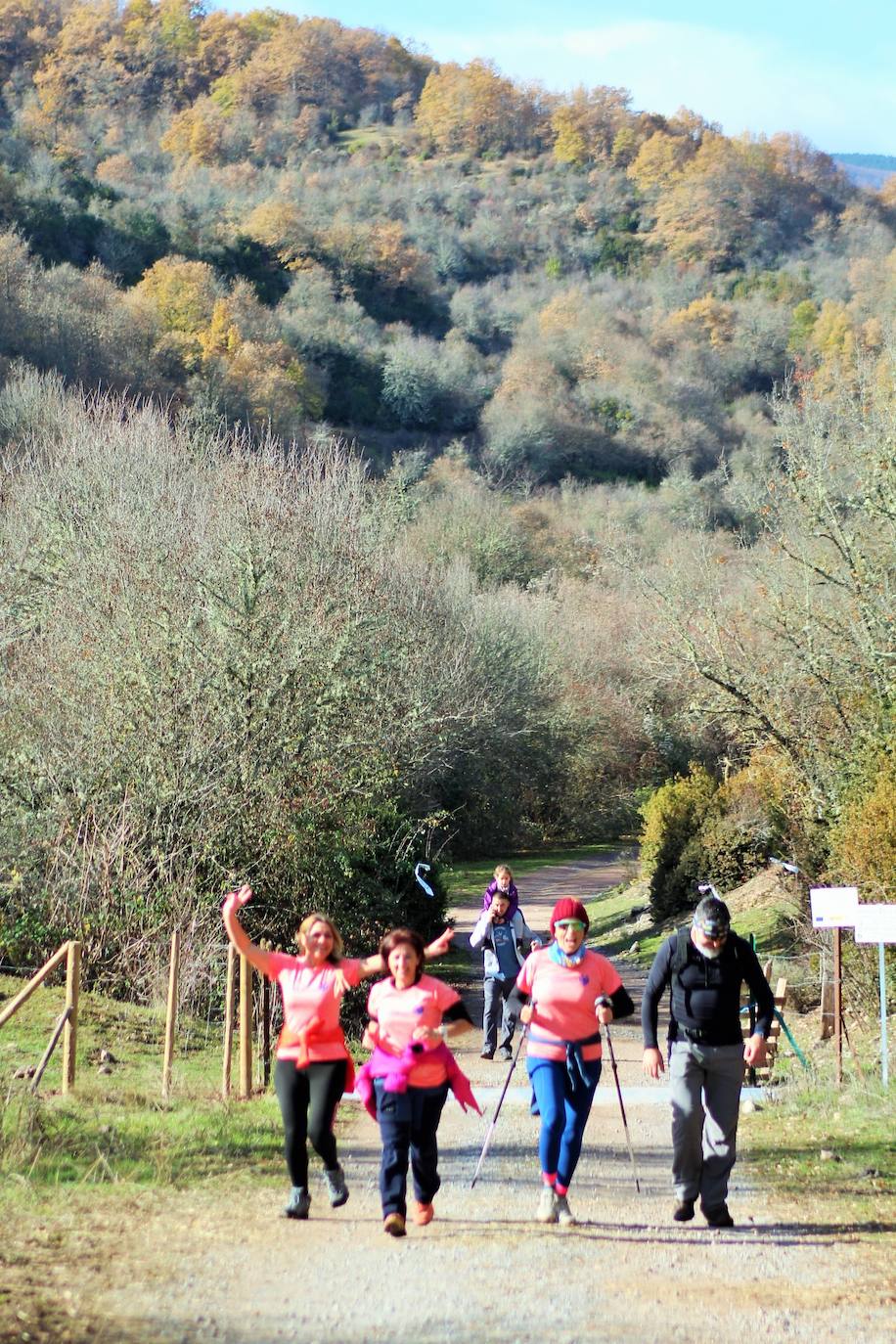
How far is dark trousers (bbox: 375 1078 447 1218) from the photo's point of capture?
23.5ft

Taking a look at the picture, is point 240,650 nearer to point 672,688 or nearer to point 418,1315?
point 418,1315

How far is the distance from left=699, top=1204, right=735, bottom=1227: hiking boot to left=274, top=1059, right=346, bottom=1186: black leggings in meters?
1.99

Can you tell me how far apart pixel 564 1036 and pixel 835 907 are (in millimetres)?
4695

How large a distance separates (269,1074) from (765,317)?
3351 inches

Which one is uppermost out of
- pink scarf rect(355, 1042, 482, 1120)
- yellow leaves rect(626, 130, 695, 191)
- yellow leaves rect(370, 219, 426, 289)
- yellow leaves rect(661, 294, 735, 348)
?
yellow leaves rect(626, 130, 695, 191)

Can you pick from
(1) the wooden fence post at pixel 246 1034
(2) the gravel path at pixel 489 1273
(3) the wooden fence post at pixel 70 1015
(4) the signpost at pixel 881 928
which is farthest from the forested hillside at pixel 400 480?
(2) the gravel path at pixel 489 1273

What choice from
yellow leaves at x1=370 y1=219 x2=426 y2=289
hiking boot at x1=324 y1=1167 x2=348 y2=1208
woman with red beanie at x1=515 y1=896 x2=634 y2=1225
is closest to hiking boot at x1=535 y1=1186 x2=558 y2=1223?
woman with red beanie at x1=515 y1=896 x2=634 y2=1225

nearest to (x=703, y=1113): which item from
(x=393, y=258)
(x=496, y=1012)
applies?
(x=496, y=1012)

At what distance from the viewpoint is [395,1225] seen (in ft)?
23.2

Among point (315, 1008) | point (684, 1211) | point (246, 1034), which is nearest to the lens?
point (315, 1008)


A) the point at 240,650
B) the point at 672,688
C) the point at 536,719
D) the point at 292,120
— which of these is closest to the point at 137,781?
the point at 240,650

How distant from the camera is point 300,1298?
6.15 m

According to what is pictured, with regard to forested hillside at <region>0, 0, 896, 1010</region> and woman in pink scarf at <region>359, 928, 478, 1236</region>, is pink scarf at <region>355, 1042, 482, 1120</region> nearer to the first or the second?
woman in pink scarf at <region>359, 928, 478, 1236</region>

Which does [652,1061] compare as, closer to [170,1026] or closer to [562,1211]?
[562,1211]
